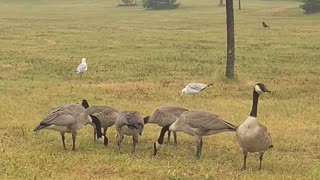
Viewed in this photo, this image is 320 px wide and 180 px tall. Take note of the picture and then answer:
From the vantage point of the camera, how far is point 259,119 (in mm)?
16516

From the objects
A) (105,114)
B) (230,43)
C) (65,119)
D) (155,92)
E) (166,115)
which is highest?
(230,43)

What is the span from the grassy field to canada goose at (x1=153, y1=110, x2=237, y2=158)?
57 centimetres

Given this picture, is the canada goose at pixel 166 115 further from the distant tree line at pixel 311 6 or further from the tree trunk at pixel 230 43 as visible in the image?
the distant tree line at pixel 311 6

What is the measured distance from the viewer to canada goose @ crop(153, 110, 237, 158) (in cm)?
1177

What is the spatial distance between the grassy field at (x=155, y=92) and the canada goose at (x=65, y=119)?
1.91 ft

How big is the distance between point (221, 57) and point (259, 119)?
14.9 m

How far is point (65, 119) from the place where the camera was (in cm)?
1203

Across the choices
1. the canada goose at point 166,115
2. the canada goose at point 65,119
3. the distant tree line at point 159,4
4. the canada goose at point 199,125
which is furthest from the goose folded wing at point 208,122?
the distant tree line at point 159,4

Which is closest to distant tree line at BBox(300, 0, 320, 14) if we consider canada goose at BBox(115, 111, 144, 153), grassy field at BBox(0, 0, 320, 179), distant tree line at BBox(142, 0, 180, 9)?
grassy field at BBox(0, 0, 320, 179)

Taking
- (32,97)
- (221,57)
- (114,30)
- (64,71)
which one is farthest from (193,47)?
(32,97)

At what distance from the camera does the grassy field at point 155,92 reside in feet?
37.3

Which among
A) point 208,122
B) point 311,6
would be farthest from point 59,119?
point 311,6

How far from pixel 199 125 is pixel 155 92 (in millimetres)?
8854

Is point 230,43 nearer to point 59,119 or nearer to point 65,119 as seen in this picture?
point 65,119
